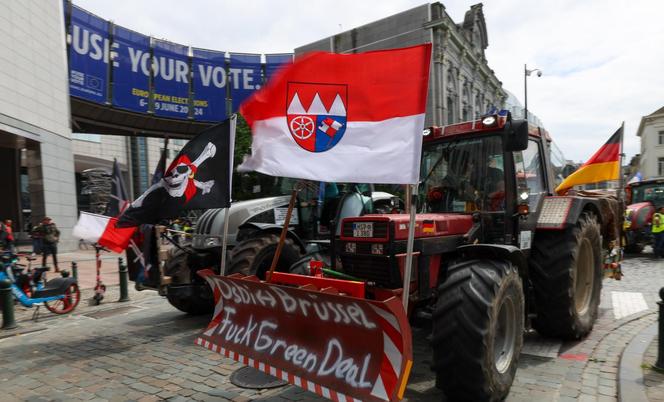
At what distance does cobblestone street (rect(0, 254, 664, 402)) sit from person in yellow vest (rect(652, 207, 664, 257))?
6.15 m

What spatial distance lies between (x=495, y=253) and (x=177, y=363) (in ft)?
12.5

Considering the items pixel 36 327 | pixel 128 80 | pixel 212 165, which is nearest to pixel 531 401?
pixel 212 165

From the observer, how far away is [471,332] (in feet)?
10.5

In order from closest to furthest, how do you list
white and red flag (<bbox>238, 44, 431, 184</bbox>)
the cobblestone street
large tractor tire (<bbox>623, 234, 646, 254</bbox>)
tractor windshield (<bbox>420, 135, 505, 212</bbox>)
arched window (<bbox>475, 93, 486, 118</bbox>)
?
white and red flag (<bbox>238, 44, 431, 184</bbox>), the cobblestone street, tractor windshield (<bbox>420, 135, 505, 212</bbox>), large tractor tire (<bbox>623, 234, 646, 254</bbox>), arched window (<bbox>475, 93, 486, 118</bbox>)

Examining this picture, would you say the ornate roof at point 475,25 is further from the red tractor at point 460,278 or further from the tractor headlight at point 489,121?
the tractor headlight at point 489,121

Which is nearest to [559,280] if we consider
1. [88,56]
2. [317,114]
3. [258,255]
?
[317,114]

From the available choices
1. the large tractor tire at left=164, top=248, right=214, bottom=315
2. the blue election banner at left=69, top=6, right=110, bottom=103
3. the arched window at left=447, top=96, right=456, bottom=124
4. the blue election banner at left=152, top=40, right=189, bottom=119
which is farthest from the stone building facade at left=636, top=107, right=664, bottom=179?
the large tractor tire at left=164, top=248, right=214, bottom=315

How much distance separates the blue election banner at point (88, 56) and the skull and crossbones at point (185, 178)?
64.5ft

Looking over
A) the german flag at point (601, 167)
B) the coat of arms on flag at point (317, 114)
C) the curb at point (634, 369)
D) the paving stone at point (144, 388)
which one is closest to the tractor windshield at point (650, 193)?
the german flag at point (601, 167)

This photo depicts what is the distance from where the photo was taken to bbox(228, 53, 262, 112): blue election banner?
2836 cm

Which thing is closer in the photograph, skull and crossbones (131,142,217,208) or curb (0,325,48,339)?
skull and crossbones (131,142,217,208)

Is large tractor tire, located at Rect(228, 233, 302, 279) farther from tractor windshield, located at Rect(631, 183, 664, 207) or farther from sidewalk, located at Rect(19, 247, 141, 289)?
tractor windshield, located at Rect(631, 183, 664, 207)

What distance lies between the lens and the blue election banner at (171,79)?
82.1ft

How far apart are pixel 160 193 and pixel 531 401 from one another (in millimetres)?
4696
